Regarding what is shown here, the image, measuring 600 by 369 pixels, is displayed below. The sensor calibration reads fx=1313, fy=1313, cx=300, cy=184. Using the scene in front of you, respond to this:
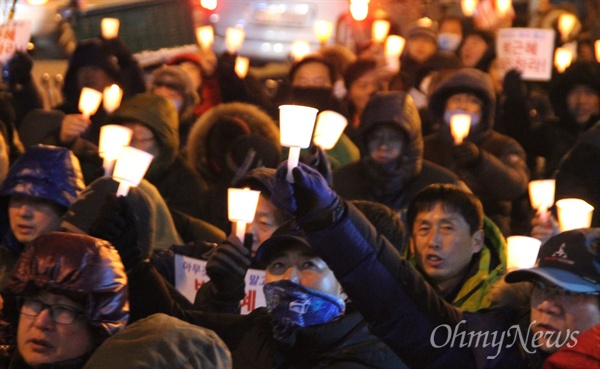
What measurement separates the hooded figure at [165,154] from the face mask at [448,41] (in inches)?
201

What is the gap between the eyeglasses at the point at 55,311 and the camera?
434 cm

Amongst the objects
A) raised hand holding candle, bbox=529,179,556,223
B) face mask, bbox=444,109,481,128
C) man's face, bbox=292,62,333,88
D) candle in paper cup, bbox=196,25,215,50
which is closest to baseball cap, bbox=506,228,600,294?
raised hand holding candle, bbox=529,179,556,223

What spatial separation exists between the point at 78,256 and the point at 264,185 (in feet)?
6.75

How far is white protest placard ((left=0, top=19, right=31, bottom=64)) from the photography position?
31.1 ft

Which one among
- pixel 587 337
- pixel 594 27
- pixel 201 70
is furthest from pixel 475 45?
pixel 587 337

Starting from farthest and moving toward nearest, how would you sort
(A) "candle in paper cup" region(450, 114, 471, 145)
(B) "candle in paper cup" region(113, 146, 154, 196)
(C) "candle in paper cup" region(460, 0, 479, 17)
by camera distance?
(C) "candle in paper cup" region(460, 0, 479, 17) < (A) "candle in paper cup" region(450, 114, 471, 145) < (B) "candle in paper cup" region(113, 146, 154, 196)

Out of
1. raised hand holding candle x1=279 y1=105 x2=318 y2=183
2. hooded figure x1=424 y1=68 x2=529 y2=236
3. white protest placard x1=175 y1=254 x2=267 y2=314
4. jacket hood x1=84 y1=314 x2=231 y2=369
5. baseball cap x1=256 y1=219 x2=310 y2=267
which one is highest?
raised hand holding candle x1=279 y1=105 x2=318 y2=183

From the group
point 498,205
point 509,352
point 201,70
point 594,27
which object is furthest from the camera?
point 594,27

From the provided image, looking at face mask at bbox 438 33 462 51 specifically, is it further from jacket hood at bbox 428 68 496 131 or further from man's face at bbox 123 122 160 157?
man's face at bbox 123 122 160 157

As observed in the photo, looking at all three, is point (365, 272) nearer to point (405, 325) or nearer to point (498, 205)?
point (405, 325)

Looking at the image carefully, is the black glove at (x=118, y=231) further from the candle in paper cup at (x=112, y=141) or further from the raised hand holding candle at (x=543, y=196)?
the raised hand holding candle at (x=543, y=196)

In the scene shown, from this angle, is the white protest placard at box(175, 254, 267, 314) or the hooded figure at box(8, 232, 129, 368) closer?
the hooded figure at box(8, 232, 129, 368)

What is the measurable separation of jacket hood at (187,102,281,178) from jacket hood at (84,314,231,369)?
16.7 ft

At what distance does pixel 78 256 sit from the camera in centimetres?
428
